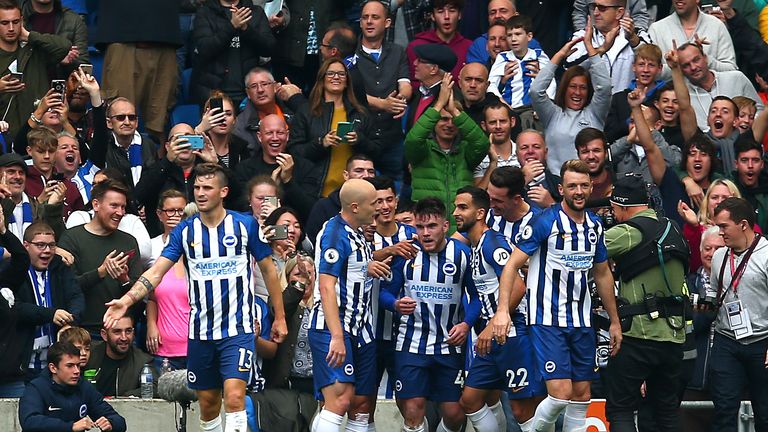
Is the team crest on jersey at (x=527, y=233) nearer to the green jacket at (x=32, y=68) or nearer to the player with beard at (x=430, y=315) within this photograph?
the player with beard at (x=430, y=315)

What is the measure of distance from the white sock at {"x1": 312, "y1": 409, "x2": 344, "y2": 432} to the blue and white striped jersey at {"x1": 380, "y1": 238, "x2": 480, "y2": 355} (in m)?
0.98

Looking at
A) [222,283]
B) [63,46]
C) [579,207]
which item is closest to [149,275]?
[222,283]

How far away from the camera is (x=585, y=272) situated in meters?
12.8

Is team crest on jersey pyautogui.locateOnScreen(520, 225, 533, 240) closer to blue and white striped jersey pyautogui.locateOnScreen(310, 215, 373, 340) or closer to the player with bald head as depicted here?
the player with bald head

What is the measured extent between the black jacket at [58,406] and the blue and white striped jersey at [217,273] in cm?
102

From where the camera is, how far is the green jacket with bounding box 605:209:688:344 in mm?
12984

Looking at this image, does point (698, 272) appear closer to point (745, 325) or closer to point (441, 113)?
point (745, 325)

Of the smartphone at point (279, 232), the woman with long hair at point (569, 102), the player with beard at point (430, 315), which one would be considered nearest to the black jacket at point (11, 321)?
the smartphone at point (279, 232)

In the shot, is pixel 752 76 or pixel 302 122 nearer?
pixel 302 122

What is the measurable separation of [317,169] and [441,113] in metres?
1.50

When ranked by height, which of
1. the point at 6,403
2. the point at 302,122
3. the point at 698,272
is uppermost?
the point at 302,122

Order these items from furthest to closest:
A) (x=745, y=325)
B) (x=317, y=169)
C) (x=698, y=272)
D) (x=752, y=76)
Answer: (x=752, y=76)
(x=317, y=169)
(x=698, y=272)
(x=745, y=325)

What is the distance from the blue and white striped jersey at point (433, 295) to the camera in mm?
13117

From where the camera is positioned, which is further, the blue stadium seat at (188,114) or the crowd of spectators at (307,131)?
the blue stadium seat at (188,114)
